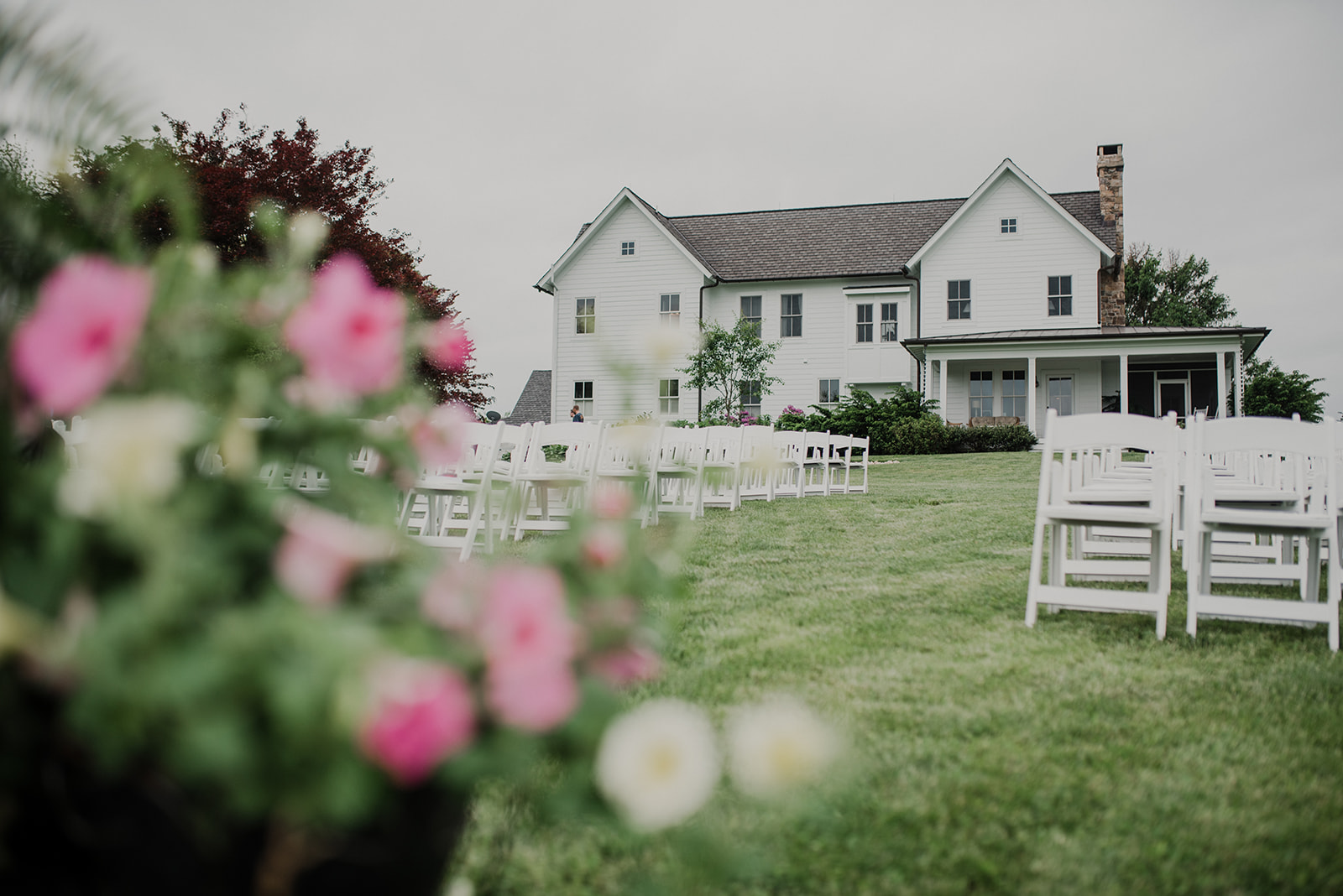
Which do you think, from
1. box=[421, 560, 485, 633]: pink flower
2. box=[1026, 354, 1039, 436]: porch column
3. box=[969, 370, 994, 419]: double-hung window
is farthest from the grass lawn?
box=[969, 370, 994, 419]: double-hung window

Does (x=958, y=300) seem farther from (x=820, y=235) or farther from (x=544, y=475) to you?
(x=544, y=475)

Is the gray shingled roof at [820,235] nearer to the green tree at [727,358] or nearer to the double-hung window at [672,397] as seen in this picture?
the double-hung window at [672,397]

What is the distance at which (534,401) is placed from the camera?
55.5 m

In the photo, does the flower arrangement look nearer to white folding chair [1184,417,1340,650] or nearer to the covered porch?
white folding chair [1184,417,1340,650]

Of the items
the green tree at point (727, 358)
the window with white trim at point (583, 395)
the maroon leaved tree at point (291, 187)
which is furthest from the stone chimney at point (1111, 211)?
the maroon leaved tree at point (291, 187)

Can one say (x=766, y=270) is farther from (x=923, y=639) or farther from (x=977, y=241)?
(x=923, y=639)

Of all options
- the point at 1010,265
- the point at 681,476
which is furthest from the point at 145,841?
the point at 1010,265

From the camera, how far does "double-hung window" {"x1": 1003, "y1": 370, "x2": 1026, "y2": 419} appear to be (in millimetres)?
25656

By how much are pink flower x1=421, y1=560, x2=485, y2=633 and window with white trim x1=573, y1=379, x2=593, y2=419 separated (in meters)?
28.4

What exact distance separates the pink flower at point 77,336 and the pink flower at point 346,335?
177 mm

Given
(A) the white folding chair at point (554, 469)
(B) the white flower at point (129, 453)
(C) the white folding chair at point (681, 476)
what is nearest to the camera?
(B) the white flower at point (129, 453)

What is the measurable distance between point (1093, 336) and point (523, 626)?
2535cm

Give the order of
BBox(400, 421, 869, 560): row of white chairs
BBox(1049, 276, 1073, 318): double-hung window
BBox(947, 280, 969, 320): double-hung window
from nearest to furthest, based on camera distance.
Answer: BBox(400, 421, 869, 560): row of white chairs
BBox(1049, 276, 1073, 318): double-hung window
BBox(947, 280, 969, 320): double-hung window

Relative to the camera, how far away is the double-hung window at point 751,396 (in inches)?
879
